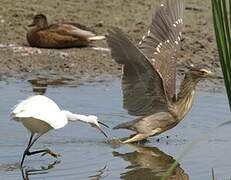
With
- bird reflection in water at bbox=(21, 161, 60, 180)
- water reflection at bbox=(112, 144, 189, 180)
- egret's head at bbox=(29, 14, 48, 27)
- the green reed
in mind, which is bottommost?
water reflection at bbox=(112, 144, 189, 180)

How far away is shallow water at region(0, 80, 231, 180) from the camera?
6898mm

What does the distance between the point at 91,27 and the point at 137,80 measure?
487 cm

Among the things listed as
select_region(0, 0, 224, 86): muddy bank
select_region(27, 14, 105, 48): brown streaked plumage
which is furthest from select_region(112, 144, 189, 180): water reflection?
select_region(27, 14, 105, 48): brown streaked plumage

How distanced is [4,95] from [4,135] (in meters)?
1.49

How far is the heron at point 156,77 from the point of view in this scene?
7.62 metres

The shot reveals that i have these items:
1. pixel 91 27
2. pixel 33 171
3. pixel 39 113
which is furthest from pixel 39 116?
pixel 91 27

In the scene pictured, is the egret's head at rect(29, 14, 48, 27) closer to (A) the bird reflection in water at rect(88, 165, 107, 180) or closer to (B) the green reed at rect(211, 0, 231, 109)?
(A) the bird reflection in water at rect(88, 165, 107, 180)

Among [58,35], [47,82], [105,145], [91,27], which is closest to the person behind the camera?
[105,145]

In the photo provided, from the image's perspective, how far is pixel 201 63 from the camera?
11445 millimetres

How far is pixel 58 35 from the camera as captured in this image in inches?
448

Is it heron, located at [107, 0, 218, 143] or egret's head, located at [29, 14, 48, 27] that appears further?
egret's head, located at [29, 14, 48, 27]

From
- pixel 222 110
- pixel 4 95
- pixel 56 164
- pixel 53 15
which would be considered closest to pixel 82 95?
pixel 4 95

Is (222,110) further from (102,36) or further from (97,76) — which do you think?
(102,36)

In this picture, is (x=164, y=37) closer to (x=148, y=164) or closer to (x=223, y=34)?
(x=148, y=164)
